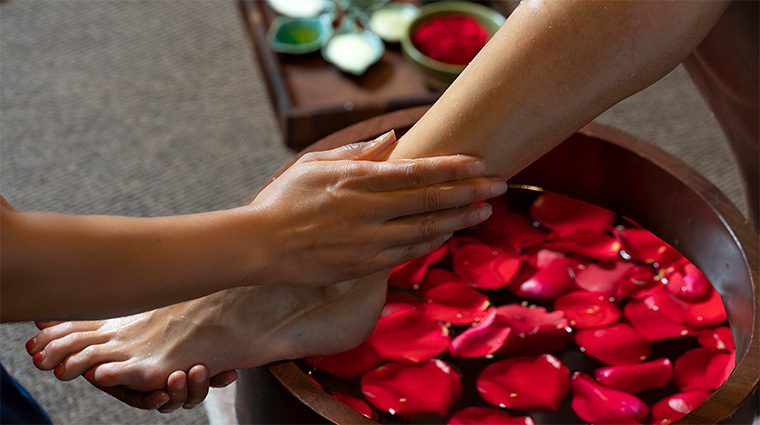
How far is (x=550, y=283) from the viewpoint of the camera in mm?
1076

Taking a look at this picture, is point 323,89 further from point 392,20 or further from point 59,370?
point 59,370

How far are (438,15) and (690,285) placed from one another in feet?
3.69

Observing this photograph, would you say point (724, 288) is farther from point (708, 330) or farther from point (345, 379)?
point (345, 379)

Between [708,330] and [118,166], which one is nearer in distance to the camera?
[708,330]

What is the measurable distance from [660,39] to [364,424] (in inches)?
18.7

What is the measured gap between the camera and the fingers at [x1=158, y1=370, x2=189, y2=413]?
0.89 meters

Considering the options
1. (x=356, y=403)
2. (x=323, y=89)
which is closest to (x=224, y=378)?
(x=356, y=403)

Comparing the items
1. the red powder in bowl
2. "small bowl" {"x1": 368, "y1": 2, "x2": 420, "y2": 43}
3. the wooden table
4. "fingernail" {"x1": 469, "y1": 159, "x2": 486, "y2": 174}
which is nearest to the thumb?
"fingernail" {"x1": 469, "y1": 159, "x2": 486, "y2": 174}

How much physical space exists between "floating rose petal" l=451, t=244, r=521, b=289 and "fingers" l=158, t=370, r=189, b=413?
1.29 ft

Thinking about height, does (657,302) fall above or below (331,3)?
above

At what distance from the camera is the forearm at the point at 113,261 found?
660 mm

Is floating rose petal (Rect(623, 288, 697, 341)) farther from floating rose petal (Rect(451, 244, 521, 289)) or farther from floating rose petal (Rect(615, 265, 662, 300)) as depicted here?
floating rose petal (Rect(451, 244, 521, 289))

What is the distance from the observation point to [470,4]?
2.00 m

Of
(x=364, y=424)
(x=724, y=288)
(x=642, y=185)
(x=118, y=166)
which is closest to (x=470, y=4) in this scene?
(x=118, y=166)
